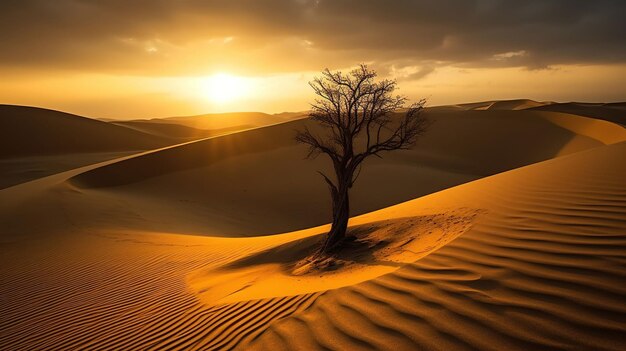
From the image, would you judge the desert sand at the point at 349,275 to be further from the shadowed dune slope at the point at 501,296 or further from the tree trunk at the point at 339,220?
the tree trunk at the point at 339,220

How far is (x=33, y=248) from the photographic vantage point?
8.70 meters

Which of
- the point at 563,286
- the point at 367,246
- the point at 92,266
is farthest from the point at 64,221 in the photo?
the point at 563,286

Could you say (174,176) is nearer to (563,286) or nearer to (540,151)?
(563,286)

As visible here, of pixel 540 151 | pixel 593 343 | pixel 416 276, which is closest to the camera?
pixel 593 343

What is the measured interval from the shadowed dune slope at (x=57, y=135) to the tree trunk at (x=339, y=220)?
36.9m

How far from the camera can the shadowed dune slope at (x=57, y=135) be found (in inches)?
1326

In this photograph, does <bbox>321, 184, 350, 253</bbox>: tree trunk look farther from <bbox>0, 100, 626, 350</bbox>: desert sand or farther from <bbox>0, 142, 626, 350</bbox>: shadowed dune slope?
<bbox>0, 142, 626, 350</bbox>: shadowed dune slope

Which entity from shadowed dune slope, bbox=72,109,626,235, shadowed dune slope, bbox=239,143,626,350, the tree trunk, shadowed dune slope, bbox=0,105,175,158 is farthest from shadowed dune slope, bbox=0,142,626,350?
shadowed dune slope, bbox=0,105,175,158

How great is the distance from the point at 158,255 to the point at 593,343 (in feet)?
26.0

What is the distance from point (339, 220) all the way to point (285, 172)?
13.9 m

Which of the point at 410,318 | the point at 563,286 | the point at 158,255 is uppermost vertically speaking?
the point at 563,286

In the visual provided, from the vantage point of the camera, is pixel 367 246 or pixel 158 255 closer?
pixel 367 246

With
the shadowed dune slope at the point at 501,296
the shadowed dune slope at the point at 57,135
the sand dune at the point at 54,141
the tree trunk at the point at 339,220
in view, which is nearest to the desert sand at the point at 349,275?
the shadowed dune slope at the point at 501,296

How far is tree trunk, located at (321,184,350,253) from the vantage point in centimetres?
657
